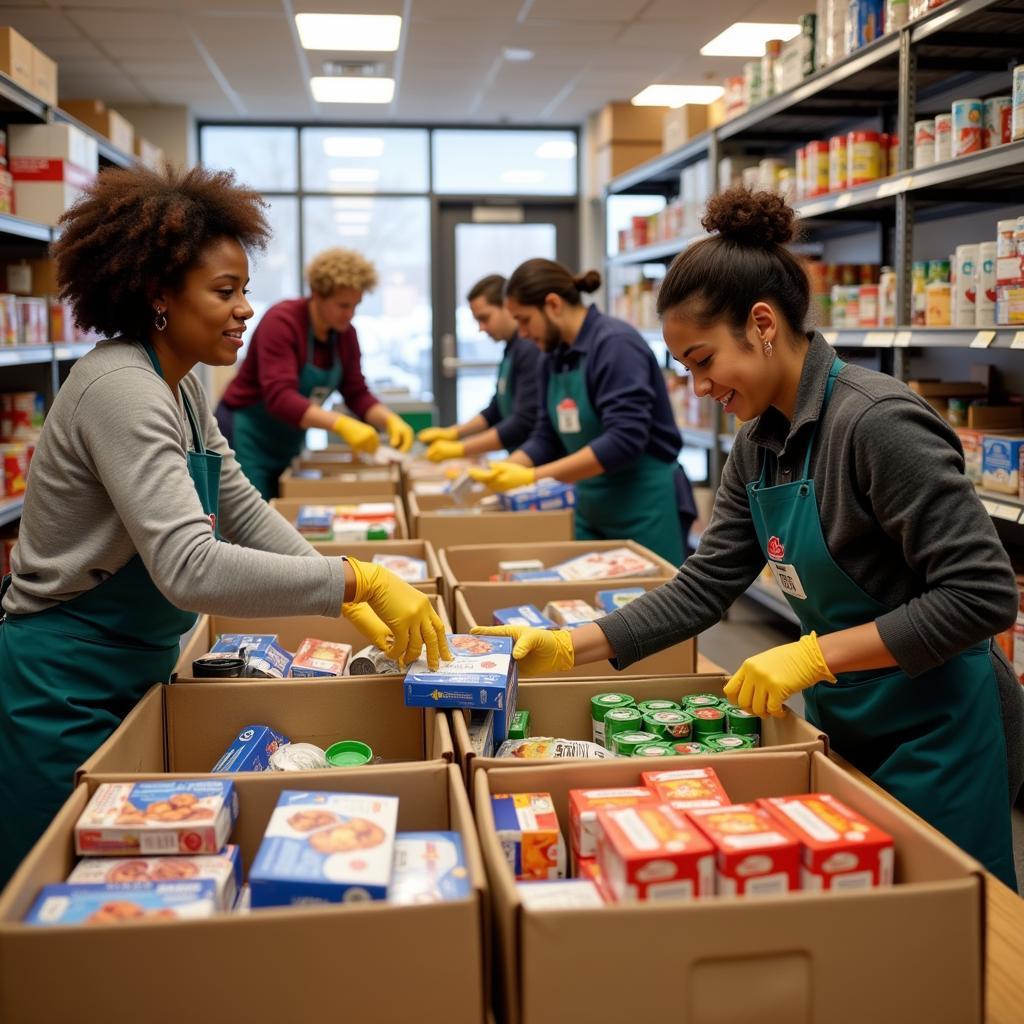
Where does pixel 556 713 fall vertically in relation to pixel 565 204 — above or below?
below

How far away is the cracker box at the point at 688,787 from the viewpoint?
1.35 metres

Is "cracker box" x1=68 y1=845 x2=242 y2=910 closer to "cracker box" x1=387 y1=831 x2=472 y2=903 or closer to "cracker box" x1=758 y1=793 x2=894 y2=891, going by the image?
"cracker box" x1=387 y1=831 x2=472 y2=903

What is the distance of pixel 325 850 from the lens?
114 cm

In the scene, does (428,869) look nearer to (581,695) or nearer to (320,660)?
(581,695)

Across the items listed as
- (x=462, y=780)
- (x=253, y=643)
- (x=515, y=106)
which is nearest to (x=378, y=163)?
(x=515, y=106)

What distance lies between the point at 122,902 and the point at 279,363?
11.6ft

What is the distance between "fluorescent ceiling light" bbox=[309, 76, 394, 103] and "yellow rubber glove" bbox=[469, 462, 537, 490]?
18.1 feet

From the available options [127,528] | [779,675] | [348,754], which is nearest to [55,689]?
[127,528]

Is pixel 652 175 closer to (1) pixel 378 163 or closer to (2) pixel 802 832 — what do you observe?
(1) pixel 378 163

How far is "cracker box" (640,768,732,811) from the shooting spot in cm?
135

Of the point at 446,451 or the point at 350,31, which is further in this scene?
the point at 350,31

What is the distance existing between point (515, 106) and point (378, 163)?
1.53m

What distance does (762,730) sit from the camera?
1762 millimetres

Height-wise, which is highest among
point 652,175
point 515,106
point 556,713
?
point 515,106
